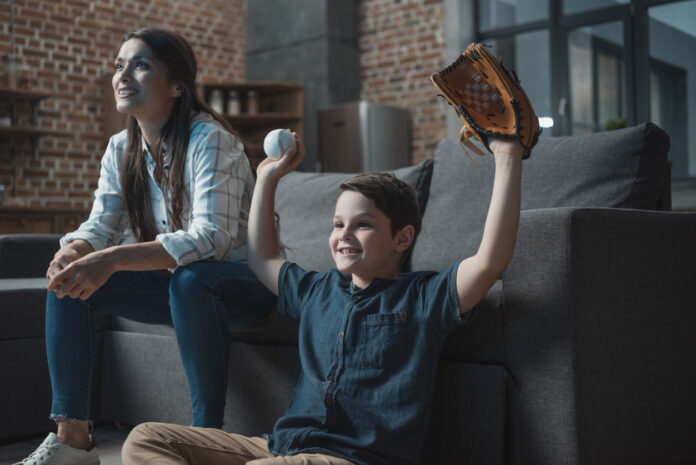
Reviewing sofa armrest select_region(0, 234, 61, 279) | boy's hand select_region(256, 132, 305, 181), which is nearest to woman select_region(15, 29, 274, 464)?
boy's hand select_region(256, 132, 305, 181)

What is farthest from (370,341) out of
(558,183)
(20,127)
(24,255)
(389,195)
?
(20,127)

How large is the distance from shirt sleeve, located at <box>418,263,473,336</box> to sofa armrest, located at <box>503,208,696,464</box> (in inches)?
6.3

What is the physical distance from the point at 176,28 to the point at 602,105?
12.9 ft

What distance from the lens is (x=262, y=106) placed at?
6.85m

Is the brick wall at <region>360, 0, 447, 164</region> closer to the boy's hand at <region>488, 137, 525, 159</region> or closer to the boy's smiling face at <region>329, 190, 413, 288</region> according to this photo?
the boy's smiling face at <region>329, 190, 413, 288</region>

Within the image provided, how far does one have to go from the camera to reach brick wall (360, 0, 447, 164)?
21.9 feet

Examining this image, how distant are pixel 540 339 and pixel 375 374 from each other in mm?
332

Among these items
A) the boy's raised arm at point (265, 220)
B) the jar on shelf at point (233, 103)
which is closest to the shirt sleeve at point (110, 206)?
the boy's raised arm at point (265, 220)

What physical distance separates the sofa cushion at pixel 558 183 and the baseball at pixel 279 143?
2.02 ft

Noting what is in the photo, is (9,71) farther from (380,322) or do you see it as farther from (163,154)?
(380,322)

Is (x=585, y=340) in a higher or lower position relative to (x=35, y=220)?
lower

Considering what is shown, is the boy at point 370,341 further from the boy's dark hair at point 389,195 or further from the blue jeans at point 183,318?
the blue jeans at point 183,318

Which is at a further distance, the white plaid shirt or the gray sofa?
the white plaid shirt

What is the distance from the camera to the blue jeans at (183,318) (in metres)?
1.60
